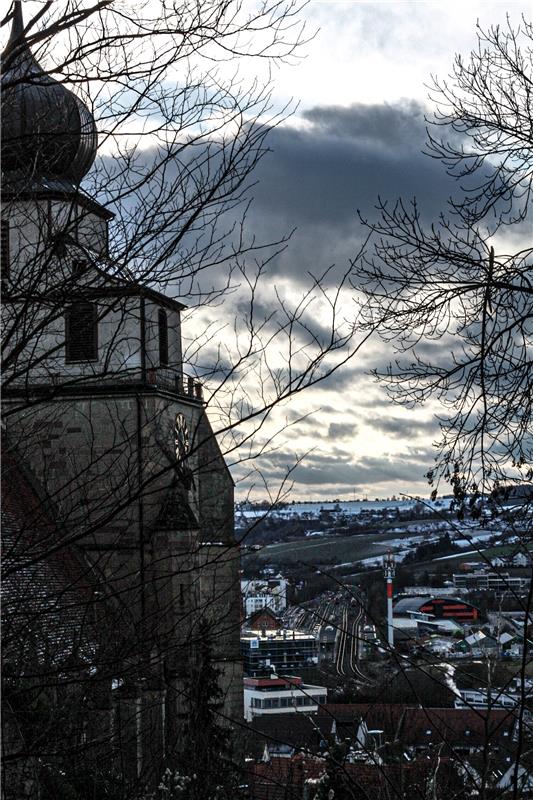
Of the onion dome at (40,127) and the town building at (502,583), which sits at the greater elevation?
the onion dome at (40,127)


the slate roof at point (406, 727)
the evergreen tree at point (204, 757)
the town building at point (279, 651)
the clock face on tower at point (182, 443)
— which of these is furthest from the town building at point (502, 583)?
the town building at point (279, 651)

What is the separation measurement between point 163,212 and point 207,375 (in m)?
0.88

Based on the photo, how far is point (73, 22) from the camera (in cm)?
545

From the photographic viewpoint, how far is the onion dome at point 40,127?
17.6 ft

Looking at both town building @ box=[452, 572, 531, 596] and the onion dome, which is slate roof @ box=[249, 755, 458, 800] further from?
the onion dome

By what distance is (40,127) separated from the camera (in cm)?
580

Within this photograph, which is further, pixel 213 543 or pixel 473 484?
pixel 213 543

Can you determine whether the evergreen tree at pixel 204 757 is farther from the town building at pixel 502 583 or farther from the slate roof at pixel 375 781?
the town building at pixel 502 583

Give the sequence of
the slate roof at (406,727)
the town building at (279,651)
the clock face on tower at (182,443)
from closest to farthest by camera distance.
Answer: the slate roof at (406,727), the clock face on tower at (182,443), the town building at (279,651)

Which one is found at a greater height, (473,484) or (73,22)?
(73,22)

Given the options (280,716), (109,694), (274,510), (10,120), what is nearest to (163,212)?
(10,120)

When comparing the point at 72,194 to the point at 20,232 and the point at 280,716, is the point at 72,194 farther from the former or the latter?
the point at 280,716

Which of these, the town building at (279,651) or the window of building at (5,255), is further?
the town building at (279,651)

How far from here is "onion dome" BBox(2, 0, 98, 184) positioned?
17.6 ft
